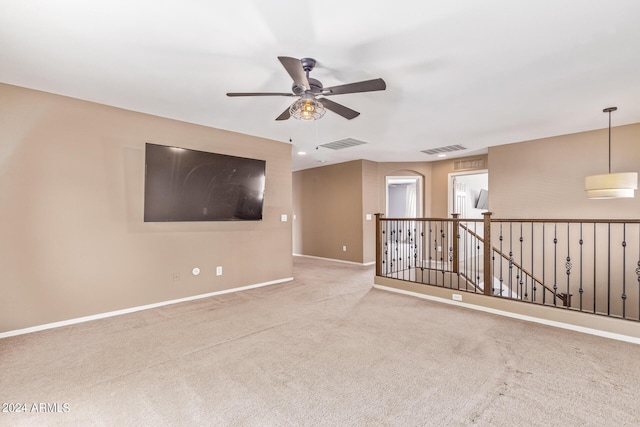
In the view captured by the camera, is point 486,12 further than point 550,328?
No

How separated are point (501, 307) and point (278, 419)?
2.90 m

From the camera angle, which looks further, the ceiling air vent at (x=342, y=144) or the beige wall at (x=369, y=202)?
the beige wall at (x=369, y=202)

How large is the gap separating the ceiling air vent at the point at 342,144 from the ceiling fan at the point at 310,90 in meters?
2.49

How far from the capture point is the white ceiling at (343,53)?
1889 millimetres

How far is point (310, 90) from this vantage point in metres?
2.31

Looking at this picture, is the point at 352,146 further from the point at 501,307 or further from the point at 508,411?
the point at 508,411

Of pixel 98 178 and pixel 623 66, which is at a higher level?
pixel 623 66

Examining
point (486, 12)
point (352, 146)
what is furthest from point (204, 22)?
point (352, 146)

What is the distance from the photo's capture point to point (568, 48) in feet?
7.52

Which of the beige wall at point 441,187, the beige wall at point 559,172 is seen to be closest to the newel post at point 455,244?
the beige wall at point 559,172

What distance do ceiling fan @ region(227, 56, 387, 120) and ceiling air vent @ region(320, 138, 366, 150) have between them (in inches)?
98.0

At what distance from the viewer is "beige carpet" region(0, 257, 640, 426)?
1.79 metres

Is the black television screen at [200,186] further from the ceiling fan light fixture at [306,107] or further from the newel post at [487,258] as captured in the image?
the newel post at [487,258]

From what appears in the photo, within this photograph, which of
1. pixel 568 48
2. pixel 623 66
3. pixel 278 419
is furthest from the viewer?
pixel 623 66
